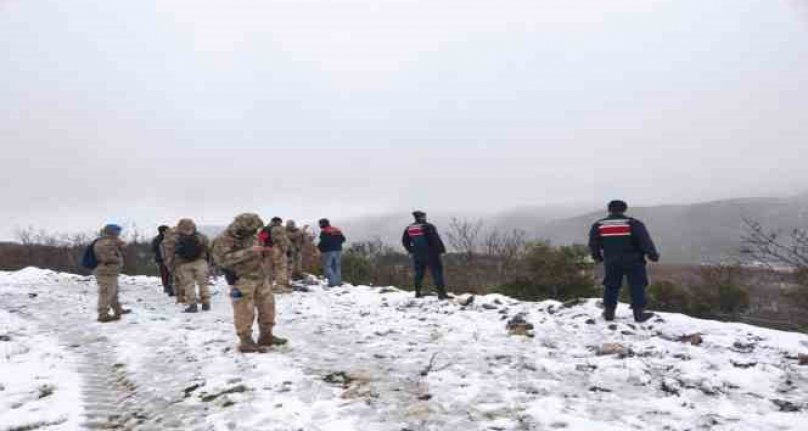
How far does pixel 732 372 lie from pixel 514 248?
21253mm

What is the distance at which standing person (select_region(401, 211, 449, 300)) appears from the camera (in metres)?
14.3

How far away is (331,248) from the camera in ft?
63.1

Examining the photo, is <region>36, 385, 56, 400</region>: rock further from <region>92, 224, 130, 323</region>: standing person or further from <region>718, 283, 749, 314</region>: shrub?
<region>718, 283, 749, 314</region>: shrub

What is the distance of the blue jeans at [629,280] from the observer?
10.4m

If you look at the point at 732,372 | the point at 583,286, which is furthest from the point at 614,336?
the point at 583,286

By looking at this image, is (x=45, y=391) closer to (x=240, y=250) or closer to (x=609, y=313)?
(x=240, y=250)

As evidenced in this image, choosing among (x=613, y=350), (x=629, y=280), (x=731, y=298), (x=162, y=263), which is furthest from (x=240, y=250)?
(x=731, y=298)

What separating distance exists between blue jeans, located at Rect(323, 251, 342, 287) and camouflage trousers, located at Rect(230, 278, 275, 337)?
986 centimetres

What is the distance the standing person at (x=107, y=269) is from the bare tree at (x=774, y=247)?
13.0 m

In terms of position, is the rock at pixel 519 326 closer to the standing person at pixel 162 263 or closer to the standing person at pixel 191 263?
the standing person at pixel 191 263

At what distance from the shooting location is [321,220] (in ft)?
63.0

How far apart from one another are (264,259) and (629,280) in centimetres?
639

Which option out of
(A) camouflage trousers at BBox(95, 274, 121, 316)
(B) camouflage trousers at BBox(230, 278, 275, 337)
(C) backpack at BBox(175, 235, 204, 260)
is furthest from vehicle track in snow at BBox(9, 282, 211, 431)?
(C) backpack at BBox(175, 235, 204, 260)

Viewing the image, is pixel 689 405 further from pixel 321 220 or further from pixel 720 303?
pixel 720 303
